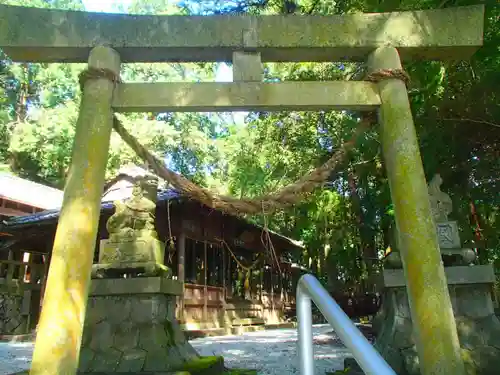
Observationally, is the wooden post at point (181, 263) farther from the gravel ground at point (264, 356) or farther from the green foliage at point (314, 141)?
the green foliage at point (314, 141)

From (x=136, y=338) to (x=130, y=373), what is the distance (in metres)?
0.44

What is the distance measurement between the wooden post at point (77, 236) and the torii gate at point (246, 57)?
10 mm

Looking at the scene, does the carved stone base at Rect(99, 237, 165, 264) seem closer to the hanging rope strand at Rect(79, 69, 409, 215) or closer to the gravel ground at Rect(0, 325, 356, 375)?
the hanging rope strand at Rect(79, 69, 409, 215)

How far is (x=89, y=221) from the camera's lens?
3.18 meters

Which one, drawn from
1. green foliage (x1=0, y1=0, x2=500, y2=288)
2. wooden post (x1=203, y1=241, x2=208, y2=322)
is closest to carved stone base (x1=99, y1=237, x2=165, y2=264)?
green foliage (x1=0, y1=0, x2=500, y2=288)

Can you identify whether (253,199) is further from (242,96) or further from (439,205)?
(439,205)

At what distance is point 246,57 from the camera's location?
3.69m

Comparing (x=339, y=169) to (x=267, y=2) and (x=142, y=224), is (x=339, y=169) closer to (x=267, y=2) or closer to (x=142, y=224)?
(x=142, y=224)

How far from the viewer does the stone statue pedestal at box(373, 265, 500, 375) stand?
398 centimetres

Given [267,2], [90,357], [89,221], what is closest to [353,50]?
[89,221]

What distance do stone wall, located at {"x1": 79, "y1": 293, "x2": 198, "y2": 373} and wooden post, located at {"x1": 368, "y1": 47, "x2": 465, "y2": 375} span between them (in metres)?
2.62

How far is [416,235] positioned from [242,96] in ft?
5.78

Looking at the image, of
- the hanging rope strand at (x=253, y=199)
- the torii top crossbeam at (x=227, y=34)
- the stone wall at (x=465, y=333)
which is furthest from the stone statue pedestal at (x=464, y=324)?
the torii top crossbeam at (x=227, y=34)

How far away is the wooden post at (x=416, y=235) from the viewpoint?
9.53 ft
